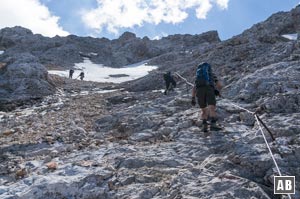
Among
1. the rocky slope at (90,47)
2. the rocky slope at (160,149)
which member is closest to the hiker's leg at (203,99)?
the rocky slope at (160,149)

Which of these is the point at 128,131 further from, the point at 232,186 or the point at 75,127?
the point at 232,186

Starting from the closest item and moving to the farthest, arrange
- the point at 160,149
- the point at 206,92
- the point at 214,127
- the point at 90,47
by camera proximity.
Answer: the point at 160,149, the point at 214,127, the point at 206,92, the point at 90,47

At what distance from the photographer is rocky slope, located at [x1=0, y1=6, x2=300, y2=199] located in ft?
30.9

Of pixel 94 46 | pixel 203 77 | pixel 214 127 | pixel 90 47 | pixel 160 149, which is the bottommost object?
pixel 160 149

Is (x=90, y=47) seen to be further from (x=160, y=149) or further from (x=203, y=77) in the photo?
(x=160, y=149)

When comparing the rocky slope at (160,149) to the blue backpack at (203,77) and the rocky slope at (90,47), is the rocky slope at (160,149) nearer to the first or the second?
the blue backpack at (203,77)

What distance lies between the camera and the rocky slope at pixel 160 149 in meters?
9.43

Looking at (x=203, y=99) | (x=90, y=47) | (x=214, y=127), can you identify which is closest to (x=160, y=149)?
(x=214, y=127)

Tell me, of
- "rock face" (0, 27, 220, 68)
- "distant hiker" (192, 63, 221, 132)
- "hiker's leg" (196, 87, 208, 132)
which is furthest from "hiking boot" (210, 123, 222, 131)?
"rock face" (0, 27, 220, 68)

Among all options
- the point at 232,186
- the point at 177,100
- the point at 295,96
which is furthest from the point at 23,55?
the point at 232,186

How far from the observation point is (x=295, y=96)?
13672 millimetres

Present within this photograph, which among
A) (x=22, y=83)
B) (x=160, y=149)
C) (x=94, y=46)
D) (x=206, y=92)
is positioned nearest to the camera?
(x=160, y=149)

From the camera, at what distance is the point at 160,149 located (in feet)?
38.8

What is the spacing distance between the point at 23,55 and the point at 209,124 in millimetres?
29672
